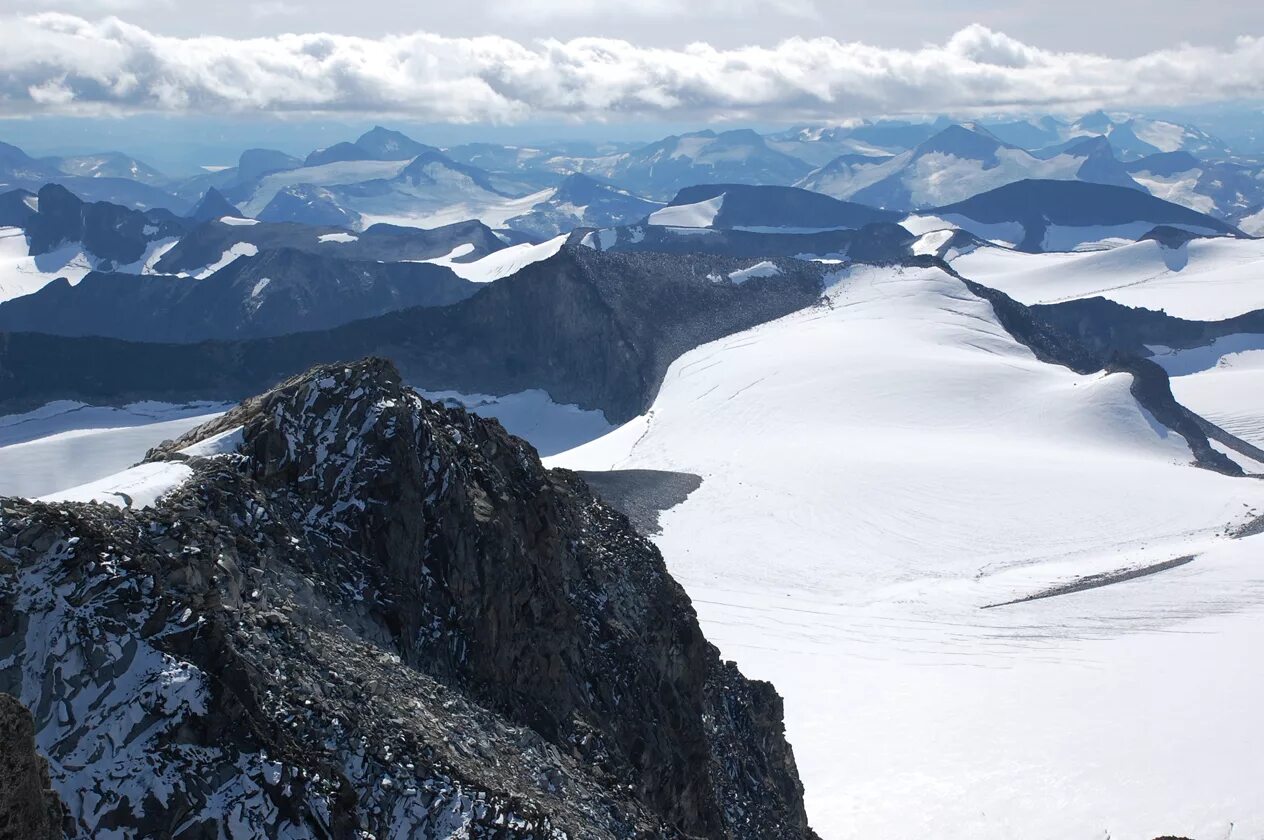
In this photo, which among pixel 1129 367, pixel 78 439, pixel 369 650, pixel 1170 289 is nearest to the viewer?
pixel 369 650

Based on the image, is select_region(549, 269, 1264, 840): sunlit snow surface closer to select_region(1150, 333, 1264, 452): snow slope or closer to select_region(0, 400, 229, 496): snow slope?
select_region(1150, 333, 1264, 452): snow slope

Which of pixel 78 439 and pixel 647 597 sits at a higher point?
pixel 647 597

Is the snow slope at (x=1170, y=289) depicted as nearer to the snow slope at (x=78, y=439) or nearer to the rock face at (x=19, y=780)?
the snow slope at (x=78, y=439)

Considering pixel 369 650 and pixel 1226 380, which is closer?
pixel 369 650

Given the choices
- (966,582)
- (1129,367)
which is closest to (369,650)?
(966,582)

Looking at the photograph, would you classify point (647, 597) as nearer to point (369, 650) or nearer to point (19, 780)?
point (369, 650)

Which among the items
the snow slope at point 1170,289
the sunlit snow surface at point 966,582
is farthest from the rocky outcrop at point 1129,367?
the snow slope at point 1170,289
